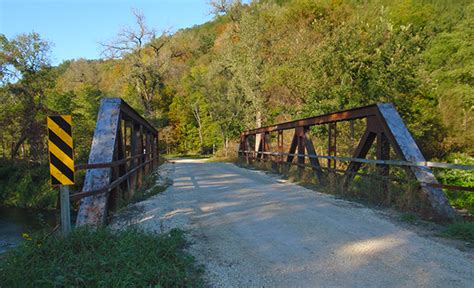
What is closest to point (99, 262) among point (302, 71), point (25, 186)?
point (302, 71)

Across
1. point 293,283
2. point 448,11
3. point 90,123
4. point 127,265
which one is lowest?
point 293,283

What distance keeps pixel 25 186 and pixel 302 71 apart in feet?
51.2

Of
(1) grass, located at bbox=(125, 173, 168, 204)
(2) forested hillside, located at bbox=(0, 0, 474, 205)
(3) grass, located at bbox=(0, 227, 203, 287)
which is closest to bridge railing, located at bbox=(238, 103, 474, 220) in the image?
(3) grass, located at bbox=(0, 227, 203, 287)

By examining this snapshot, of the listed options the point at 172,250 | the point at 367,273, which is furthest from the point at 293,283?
the point at 172,250

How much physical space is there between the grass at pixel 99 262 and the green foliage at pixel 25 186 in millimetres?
14862

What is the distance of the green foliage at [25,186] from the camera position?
1727cm

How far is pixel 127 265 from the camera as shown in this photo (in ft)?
9.91

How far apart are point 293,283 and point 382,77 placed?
14472mm

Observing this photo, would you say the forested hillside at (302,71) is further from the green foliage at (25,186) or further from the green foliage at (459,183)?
the green foliage at (459,183)

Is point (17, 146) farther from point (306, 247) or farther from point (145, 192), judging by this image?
point (306, 247)

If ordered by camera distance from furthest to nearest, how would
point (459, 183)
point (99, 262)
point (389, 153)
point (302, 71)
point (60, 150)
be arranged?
point (302, 71)
point (459, 183)
point (389, 153)
point (60, 150)
point (99, 262)

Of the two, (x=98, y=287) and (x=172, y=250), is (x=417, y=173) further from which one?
(x=98, y=287)

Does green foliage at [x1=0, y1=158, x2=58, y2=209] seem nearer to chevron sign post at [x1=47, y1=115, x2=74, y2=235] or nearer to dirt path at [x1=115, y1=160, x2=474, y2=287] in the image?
dirt path at [x1=115, y1=160, x2=474, y2=287]

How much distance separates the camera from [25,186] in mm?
18406
